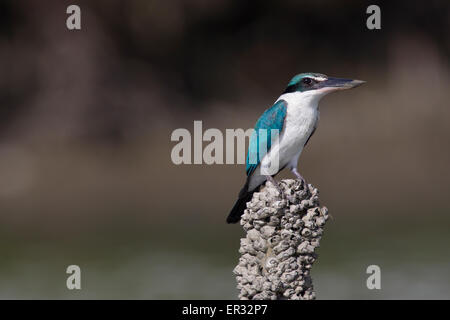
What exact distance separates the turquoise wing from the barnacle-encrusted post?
2.81 ft

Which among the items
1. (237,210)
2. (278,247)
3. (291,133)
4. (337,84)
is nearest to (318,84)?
(337,84)

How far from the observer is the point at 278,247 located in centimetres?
347

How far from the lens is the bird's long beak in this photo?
13.2 ft

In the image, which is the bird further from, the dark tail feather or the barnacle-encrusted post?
the barnacle-encrusted post

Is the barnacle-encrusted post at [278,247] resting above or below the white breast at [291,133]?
below

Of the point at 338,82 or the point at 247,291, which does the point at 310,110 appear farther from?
the point at 247,291

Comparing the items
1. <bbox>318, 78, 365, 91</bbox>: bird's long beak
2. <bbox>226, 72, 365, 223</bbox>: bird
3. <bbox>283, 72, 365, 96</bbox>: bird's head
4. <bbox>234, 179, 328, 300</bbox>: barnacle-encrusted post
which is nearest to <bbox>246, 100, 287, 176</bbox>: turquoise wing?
<bbox>226, 72, 365, 223</bbox>: bird

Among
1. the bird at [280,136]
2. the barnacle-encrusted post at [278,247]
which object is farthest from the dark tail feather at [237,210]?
the barnacle-encrusted post at [278,247]

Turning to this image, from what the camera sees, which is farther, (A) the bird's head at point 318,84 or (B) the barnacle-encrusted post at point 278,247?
(A) the bird's head at point 318,84

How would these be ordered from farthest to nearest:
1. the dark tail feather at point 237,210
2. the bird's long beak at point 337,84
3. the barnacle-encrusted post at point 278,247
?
1. the dark tail feather at point 237,210
2. the bird's long beak at point 337,84
3. the barnacle-encrusted post at point 278,247

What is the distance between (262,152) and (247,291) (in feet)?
3.86

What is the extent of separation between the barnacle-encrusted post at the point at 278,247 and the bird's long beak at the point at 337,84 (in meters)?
0.80

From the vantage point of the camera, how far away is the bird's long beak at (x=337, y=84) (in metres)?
4.02

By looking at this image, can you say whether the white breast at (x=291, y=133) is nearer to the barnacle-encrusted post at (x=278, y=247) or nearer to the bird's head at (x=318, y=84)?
the bird's head at (x=318, y=84)
